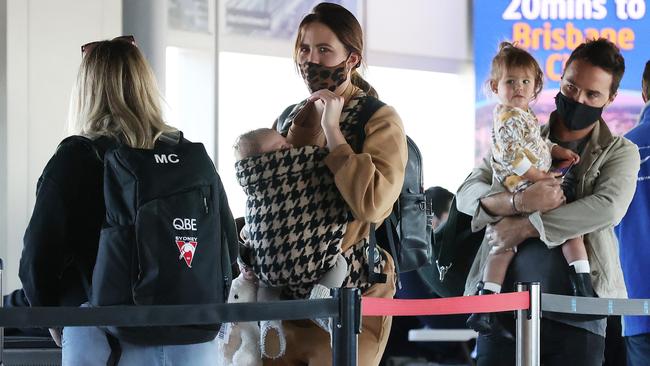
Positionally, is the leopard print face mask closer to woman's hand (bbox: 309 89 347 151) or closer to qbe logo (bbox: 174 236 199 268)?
woman's hand (bbox: 309 89 347 151)

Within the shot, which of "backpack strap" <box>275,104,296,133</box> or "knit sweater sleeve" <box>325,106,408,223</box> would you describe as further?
"backpack strap" <box>275,104,296,133</box>

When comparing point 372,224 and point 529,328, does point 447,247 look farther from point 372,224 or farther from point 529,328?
point 372,224

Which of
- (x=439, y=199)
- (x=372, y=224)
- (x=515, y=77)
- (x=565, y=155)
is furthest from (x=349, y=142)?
(x=439, y=199)

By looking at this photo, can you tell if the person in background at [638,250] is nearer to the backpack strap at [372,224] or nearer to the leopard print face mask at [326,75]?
the backpack strap at [372,224]

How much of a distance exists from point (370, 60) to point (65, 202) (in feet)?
20.6

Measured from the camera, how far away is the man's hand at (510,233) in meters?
3.56

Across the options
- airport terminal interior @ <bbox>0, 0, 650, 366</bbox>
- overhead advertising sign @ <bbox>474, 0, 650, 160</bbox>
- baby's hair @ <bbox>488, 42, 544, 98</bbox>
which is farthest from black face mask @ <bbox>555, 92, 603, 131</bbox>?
overhead advertising sign @ <bbox>474, 0, 650, 160</bbox>

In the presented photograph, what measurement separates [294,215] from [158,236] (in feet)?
1.45

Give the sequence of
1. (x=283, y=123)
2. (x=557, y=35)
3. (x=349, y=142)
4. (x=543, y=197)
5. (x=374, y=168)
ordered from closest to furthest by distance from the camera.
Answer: (x=374, y=168), (x=349, y=142), (x=283, y=123), (x=543, y=197), (x=557, y=35)

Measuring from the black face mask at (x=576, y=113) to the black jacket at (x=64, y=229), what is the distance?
1651 millimetres

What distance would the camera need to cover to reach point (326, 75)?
320cm

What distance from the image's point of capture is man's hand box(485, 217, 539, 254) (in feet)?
11.7

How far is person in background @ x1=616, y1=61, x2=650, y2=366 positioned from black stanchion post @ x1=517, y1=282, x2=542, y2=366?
85 centimetres

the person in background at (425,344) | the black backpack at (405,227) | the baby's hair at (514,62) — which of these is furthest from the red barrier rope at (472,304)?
the person in background at (425,344)
